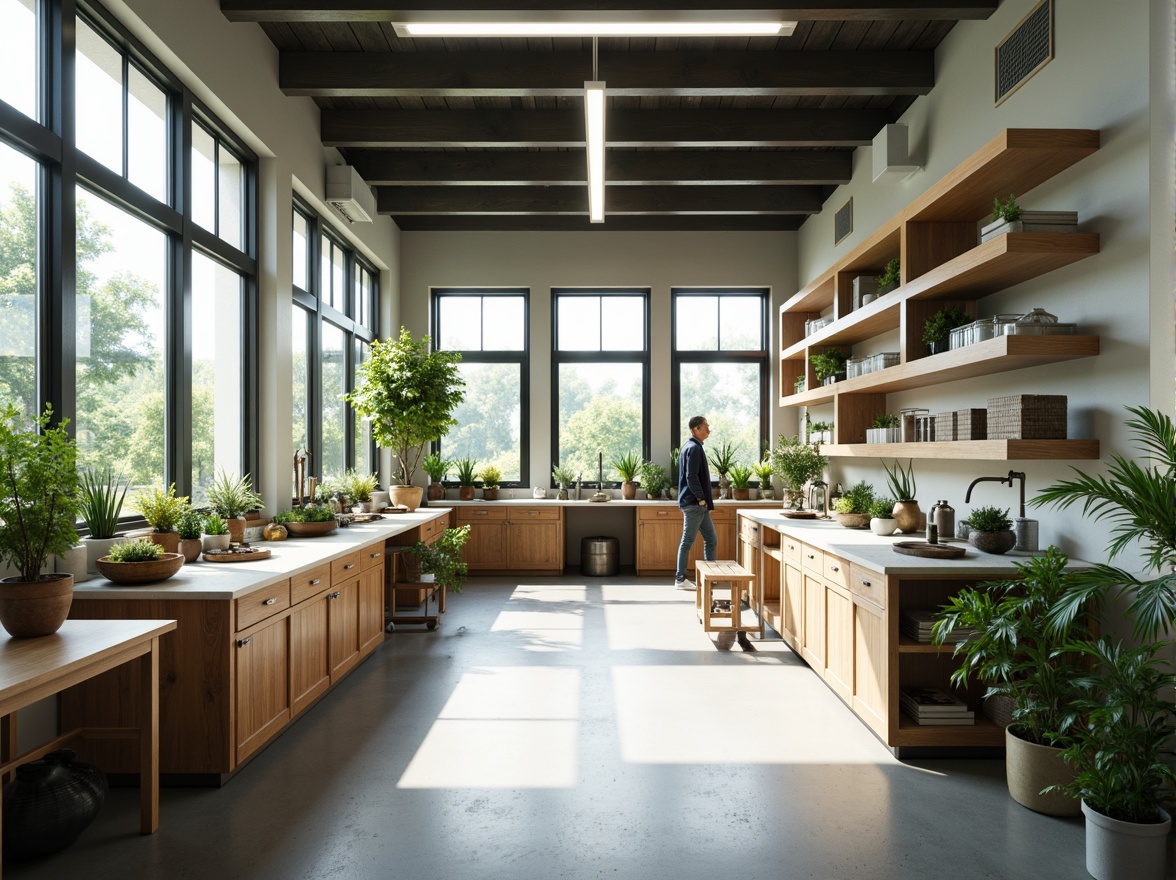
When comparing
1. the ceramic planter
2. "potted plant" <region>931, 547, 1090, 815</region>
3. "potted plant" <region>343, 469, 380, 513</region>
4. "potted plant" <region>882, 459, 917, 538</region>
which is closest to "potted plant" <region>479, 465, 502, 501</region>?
"potted plant" <region>343, 469, 380, 513</region>

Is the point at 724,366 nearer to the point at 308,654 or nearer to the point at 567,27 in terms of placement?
the point at 567,27

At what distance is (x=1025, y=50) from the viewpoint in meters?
4.12

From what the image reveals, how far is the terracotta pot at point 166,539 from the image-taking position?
11.9 ft

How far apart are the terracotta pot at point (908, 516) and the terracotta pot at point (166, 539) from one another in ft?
14.0

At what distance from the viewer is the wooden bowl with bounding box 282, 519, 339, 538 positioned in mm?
5113

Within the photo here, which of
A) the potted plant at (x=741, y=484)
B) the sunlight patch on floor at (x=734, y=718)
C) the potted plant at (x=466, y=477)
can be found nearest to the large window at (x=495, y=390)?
the potted plant at (x=466, y=477)

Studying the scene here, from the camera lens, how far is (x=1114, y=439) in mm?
3354

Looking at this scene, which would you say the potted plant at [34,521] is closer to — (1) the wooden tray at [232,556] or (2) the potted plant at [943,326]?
(1) the wooden tray at [232,556]

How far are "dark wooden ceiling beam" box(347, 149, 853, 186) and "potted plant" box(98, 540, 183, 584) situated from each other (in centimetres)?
483

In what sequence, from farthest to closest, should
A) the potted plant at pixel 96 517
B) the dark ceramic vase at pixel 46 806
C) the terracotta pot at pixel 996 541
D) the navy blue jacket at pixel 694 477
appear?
the navy blue jacket at pixel 694 477, the terracotta pot at pixel 996 541, the potted plant at pixel 96 517, the dark ceramic vase at pixel 46 806

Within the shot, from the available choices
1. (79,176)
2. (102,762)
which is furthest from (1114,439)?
(79,176)

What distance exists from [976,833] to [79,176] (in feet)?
15.6

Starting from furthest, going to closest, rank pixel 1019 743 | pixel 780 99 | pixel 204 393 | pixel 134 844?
pixel 780 99, pixel 204 393, pixel 1019 743, pixel 134 844

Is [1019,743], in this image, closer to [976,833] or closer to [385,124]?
A: [976,833]
